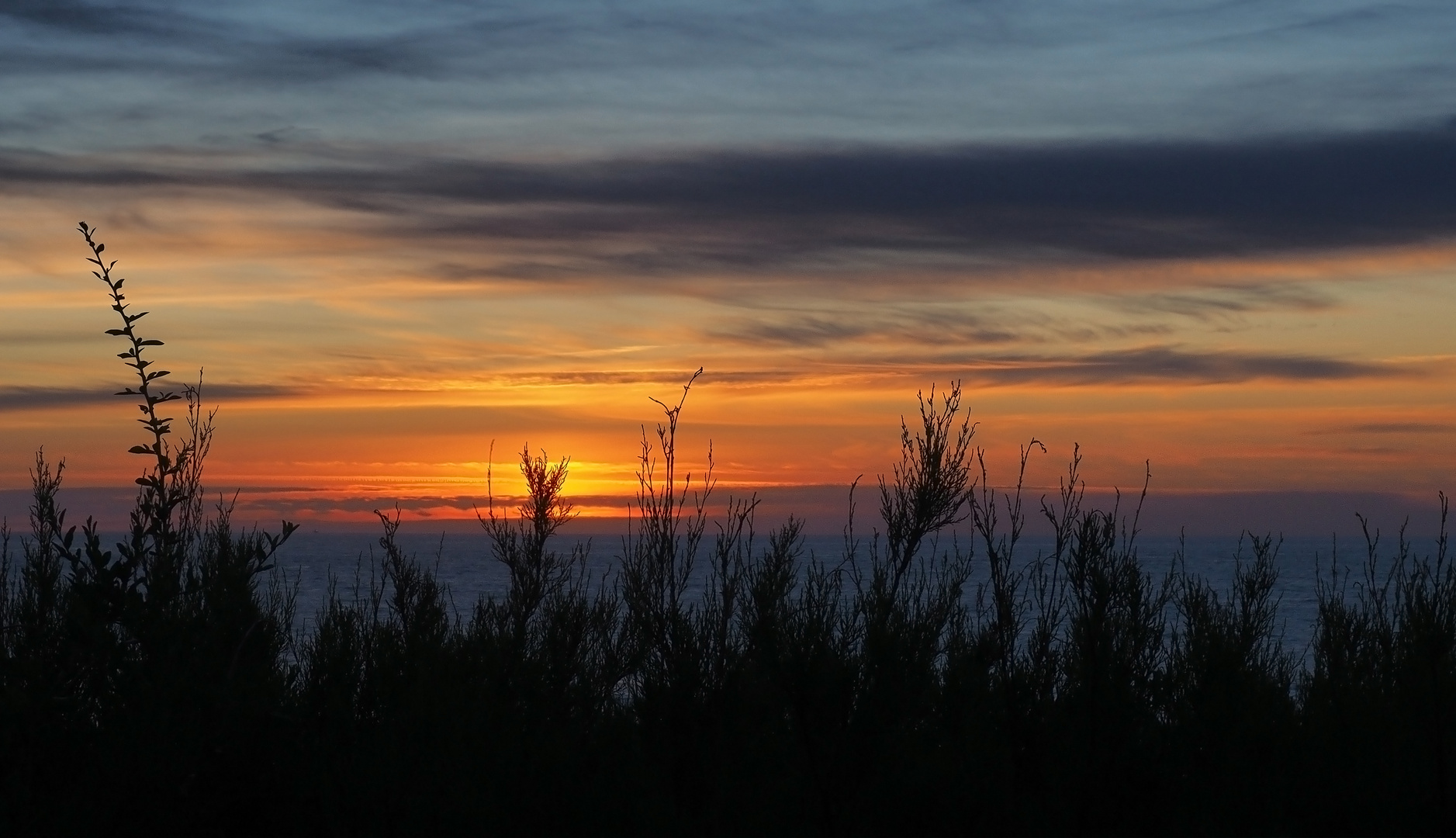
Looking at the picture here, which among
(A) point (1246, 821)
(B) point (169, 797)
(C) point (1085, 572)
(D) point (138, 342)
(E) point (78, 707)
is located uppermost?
(D) point (138, 342)

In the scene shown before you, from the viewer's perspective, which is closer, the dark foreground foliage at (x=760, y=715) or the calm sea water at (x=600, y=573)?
the dark foreground foliage at (x=760, y=715)

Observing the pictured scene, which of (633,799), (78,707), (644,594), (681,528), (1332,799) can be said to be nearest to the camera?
(78,707)

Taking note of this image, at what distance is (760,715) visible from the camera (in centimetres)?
908

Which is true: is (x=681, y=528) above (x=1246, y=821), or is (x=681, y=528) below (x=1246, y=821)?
above

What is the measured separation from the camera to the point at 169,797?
6820 millimetres

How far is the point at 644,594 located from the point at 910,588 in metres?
2.18

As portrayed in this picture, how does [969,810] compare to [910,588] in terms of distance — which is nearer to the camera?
[969,810]

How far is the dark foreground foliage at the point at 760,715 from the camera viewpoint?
24.4ft

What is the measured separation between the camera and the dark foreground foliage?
744 centimetres

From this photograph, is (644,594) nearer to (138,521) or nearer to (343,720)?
(343,720)

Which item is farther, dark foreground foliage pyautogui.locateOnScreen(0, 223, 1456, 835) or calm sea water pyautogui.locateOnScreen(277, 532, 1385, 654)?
calm sea water pyautogui.locateOnScreen(277, 532, 1385, 654)

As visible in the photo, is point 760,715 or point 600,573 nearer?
point 760,715

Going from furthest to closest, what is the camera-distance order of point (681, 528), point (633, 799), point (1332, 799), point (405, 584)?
point (405, 584)
point (681, 528)
point (1332, 799)
point (633, 799)

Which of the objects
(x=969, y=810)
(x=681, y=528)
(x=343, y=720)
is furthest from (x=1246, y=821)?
(x=343, y=720)
